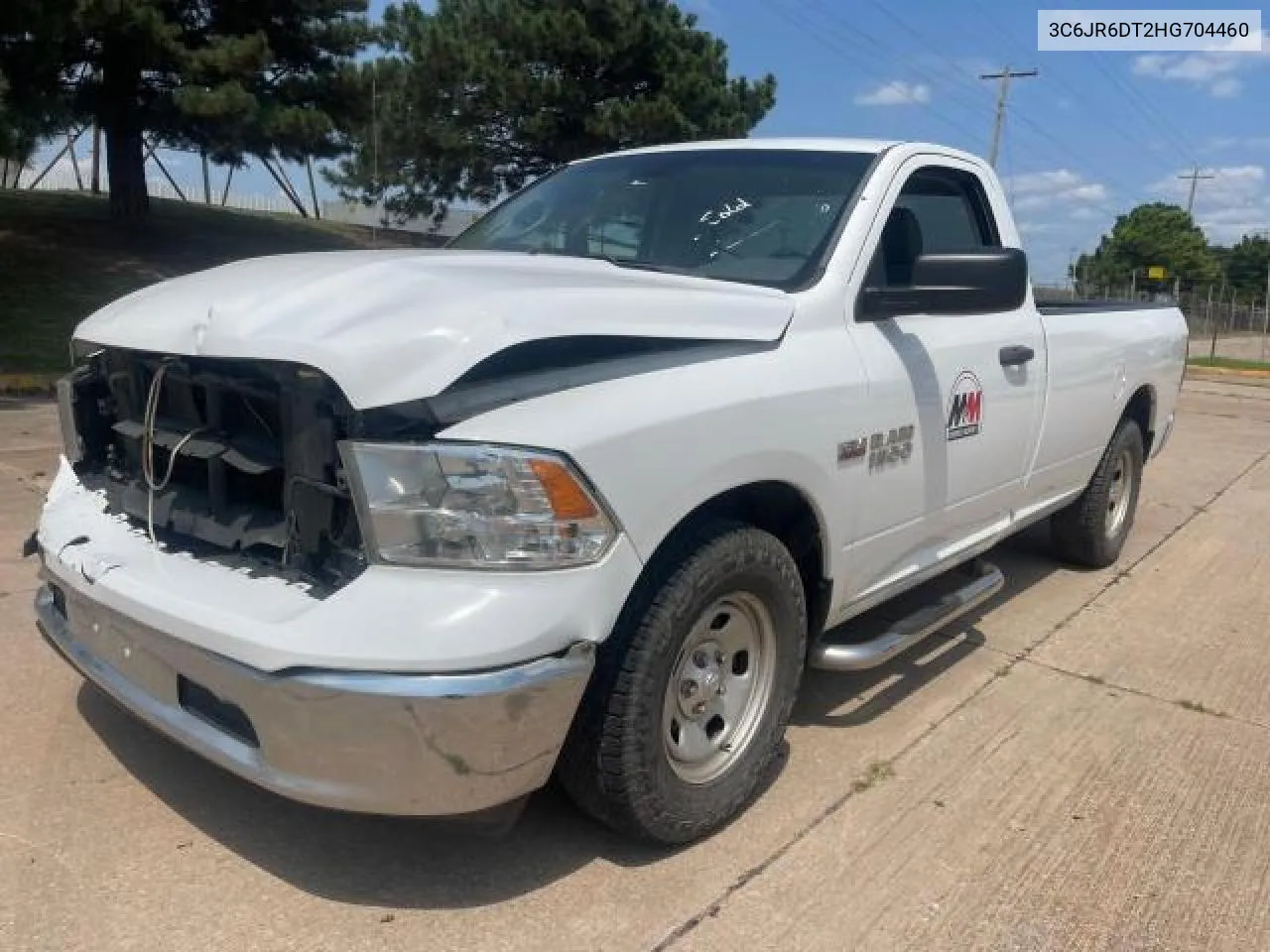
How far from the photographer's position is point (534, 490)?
2234mm

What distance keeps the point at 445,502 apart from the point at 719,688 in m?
1.04

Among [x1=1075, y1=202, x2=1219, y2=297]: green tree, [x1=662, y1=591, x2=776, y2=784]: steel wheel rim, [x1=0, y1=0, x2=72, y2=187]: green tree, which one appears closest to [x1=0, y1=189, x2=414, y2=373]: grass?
[x1=0, y1=0, x2=72, y2=187]: green tree

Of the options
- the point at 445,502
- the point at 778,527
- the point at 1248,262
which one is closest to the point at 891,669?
the point at 778,527

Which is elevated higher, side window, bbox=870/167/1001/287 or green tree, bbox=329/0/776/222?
green tree, bbox=329/0/776/222

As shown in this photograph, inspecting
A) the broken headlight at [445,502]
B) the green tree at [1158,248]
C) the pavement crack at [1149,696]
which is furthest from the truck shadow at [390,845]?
the green tree at [1158,248]

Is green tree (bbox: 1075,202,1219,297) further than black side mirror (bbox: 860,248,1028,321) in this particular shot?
Yes

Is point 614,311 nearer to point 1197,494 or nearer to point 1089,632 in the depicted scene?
point 1089,632

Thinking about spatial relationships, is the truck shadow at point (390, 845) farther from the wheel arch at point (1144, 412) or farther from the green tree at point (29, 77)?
the green tree at point (29, 77)

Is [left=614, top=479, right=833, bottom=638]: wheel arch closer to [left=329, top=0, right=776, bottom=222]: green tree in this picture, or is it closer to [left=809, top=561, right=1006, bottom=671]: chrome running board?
[left=809, top=561, right=1006, bottom=671]: chrome running board

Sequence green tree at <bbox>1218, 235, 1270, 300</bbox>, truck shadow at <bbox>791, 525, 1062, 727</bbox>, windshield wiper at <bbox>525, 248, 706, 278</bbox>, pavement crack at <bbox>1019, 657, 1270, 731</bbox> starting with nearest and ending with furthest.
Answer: windshield wiper at <bbox>525, 248, 706, 278</bbox>, truck shadow at <bbox>791, 525, 1062, 727</bbox>, pavement crack at <bbox>1019, 657, 1270, 731</bbox>, green tree at <bbox>1218, 235, 1270, 300</bbox>

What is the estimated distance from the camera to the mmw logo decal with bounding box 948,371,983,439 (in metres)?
3.59

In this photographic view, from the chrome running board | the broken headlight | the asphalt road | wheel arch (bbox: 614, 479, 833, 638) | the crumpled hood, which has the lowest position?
the asphalt road

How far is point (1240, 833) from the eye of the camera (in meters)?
3.04

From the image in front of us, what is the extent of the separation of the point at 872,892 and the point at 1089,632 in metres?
2.46
